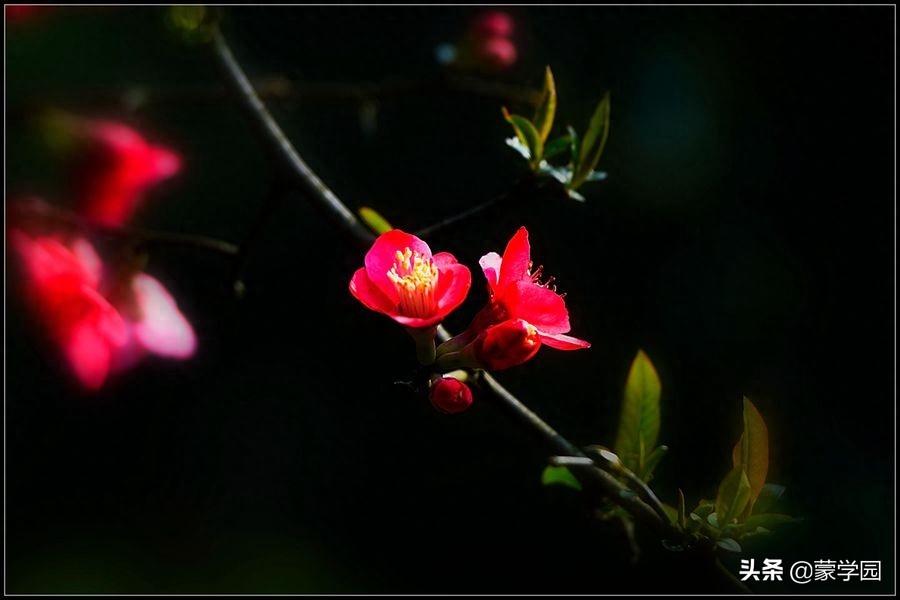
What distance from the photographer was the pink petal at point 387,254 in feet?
1.78

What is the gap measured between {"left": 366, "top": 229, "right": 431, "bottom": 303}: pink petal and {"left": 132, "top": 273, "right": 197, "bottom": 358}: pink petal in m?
0.42

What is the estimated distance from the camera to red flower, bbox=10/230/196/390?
2.74ft

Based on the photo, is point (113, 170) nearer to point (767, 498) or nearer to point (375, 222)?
point (375, 222)

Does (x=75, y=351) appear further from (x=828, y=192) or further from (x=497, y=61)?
(x=828, y=192)

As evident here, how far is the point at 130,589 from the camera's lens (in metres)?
1.23

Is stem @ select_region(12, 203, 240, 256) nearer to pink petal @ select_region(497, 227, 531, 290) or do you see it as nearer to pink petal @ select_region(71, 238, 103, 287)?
pink petal @ select_region(71, 238, 103, 287)

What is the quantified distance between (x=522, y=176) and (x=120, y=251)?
47 cm

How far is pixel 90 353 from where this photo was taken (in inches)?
33.0

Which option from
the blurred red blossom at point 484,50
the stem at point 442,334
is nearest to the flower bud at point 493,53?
the blurred red blossom at point 484,50

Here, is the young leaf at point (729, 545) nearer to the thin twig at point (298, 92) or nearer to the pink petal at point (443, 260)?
the pink petal at point (443, 260)

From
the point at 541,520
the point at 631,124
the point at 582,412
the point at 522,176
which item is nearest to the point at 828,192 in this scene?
the point at 631,124

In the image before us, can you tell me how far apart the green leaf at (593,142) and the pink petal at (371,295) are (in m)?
0.20

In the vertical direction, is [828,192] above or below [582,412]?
above

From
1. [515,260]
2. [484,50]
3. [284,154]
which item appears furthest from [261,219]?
[484,50]
